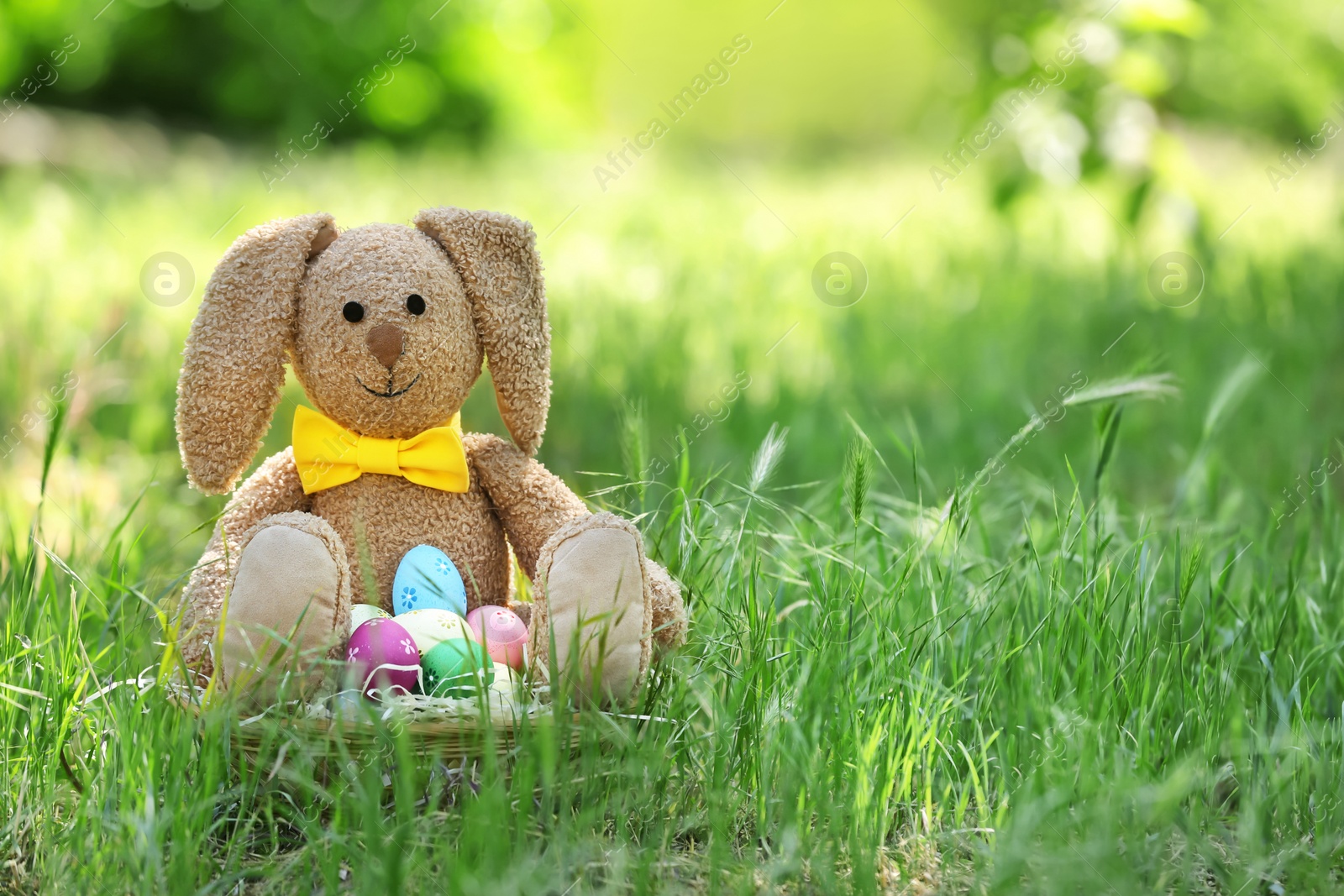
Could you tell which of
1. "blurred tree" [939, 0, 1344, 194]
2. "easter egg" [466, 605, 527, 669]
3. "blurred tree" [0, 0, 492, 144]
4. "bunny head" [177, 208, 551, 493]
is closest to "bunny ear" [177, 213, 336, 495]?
"bunny head" [177, 208, 551, 493]

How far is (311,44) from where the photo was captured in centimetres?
863

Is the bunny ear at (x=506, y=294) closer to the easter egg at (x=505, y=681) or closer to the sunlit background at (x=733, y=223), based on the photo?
the easter egg at (x=505, y=681)

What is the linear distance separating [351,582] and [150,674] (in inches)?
14.1

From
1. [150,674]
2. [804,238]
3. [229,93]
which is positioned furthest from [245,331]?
[229,93]

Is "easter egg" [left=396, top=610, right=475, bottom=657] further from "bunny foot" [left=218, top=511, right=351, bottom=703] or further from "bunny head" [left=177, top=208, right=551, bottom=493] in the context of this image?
"bunny head" [left=177, top=208, right=551, bottom=493]

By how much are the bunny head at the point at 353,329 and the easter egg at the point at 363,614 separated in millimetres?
261

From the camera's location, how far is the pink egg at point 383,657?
1468 mm

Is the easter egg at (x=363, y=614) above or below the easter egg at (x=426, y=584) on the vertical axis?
below

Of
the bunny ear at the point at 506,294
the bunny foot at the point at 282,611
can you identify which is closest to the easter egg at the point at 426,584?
the bunny foot at the point at 282,611

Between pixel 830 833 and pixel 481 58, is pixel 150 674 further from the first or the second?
pixel 481 58

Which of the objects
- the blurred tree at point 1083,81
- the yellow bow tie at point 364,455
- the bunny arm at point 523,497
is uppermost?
the blurred tree at point 1083,81

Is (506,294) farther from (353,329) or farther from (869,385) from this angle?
(869,385)

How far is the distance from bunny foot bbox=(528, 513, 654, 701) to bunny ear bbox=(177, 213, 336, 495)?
0.51 meters

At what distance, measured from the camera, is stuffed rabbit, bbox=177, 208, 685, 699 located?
1487mm
